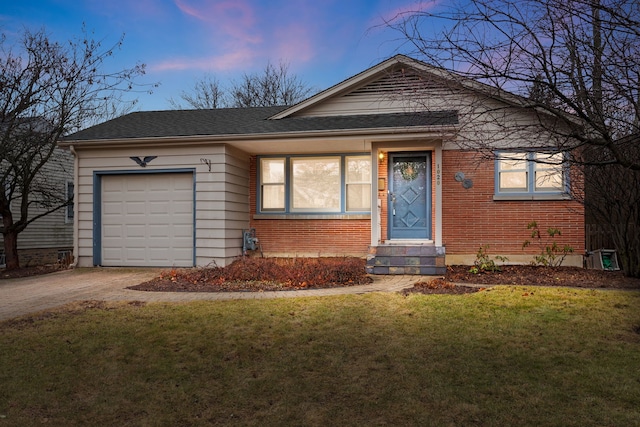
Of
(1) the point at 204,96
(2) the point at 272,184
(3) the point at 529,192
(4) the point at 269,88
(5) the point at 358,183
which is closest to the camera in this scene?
(3) the point at 529,192

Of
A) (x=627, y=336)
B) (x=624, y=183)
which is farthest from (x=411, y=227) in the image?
(x=627, y=336)

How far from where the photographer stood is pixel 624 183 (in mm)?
9305

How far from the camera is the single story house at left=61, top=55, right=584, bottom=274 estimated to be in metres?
11.2

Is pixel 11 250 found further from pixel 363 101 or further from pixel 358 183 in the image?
pixel 363 101

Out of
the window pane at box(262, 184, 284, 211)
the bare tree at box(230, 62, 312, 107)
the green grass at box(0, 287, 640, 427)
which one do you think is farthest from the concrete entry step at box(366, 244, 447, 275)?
the bare tree at box(230, 62, 312, 107)

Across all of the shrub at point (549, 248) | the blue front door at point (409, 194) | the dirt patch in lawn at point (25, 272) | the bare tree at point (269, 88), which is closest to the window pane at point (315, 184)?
the blue front door at point (409, 194)

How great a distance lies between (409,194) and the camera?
1176 cm

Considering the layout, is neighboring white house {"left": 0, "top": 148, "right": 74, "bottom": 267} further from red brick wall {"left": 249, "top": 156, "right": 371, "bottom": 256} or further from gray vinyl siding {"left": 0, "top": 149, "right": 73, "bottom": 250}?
red brick wall {"left": 249, "top": 156, "right": 371, "bottom": 256}

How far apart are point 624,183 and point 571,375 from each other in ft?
21.8

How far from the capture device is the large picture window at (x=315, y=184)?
12461 millimetres

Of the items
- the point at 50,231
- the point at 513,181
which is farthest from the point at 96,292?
the point at 50,231

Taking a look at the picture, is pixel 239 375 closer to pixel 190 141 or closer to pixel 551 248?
pixel 190 141

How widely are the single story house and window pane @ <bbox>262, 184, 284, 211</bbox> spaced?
0.18 ft

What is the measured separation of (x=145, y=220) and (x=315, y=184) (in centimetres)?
450
